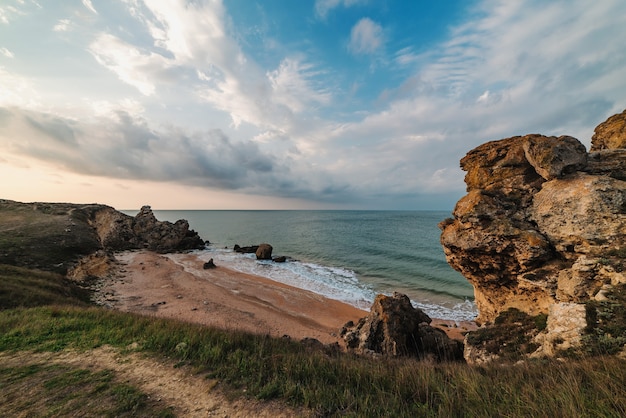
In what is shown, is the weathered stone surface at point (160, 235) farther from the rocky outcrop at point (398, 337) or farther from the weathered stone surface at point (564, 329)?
the weathered stone surface at point (564, 329)

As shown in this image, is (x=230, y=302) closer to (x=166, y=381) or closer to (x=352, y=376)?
(x=166, y=381)

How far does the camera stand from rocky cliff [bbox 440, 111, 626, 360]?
344 inches

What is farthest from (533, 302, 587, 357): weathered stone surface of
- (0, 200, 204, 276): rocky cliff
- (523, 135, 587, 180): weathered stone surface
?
(0, 200, 204, 276): rocky cliff

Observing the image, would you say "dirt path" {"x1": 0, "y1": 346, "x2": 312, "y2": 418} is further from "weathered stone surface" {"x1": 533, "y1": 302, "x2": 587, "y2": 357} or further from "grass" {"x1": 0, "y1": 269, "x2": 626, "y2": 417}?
"weathered stone surface" {"x1": 533, "y1": 302, "x2": 587, "y2": 357}

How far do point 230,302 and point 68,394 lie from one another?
53.5 ft

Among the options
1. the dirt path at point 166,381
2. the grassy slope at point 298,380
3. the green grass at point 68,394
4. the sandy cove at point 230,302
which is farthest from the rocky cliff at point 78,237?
the green grass at point 68,394

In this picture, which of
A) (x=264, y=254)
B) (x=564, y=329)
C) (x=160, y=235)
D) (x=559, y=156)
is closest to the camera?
(x=564, y=329)

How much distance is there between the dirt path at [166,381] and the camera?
5352 millimetres

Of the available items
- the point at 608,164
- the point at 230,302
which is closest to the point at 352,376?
the point at 608,164

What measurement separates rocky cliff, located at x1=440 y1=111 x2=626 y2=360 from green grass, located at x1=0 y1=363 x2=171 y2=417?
40.6ft

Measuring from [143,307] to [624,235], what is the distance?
28328mm

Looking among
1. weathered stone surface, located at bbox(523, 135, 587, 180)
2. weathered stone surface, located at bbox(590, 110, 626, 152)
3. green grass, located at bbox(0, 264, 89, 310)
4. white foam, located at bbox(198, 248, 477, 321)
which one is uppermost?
weathered stone surface, located at bbox(590, 110, 626, 152)

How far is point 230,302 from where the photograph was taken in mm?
21484

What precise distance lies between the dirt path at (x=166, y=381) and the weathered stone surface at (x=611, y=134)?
69.9 ft
